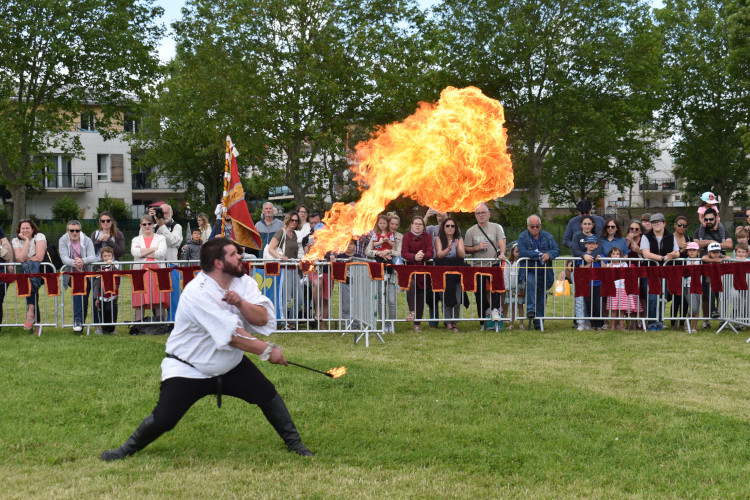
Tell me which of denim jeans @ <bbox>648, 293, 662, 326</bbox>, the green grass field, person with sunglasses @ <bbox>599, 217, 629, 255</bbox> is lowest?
the green grass field

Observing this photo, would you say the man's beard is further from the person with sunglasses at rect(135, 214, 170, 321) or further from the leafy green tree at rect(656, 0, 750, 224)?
the leafy green tree at rect(656, 0, 750, 224)

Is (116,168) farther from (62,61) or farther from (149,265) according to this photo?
(149,265)

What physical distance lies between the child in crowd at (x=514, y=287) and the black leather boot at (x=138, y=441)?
25.0ft

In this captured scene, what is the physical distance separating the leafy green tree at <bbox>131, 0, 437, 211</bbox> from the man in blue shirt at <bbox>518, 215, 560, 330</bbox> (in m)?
20.9

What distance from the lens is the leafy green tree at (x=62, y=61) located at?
2814 cm

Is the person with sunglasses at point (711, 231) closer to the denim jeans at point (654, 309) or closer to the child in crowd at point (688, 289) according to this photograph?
the child in crowd at point (688, 289)

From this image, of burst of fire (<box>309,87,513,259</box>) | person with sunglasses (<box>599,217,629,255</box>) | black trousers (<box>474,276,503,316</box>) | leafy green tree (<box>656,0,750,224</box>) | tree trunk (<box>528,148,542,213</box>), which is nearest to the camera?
burst of fire (<box>309,87,513,259</box>)

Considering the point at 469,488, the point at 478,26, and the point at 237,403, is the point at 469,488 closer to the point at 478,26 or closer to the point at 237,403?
the point at 237,403

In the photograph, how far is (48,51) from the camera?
2908cm

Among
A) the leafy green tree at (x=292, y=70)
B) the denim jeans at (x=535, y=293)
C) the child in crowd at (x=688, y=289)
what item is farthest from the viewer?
the leafy green tree at (x=292, y=70)

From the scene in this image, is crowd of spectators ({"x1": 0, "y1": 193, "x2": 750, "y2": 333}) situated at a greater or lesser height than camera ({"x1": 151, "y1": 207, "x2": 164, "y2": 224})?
lesser

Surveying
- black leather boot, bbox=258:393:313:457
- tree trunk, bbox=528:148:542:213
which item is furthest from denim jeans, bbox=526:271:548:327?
tree trunk, bbox=528:148:542:213

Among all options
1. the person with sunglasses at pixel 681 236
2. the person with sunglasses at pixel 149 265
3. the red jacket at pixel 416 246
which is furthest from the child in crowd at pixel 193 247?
the person with sunglasses at pixel 681 236

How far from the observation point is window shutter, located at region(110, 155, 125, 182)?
185 feet
